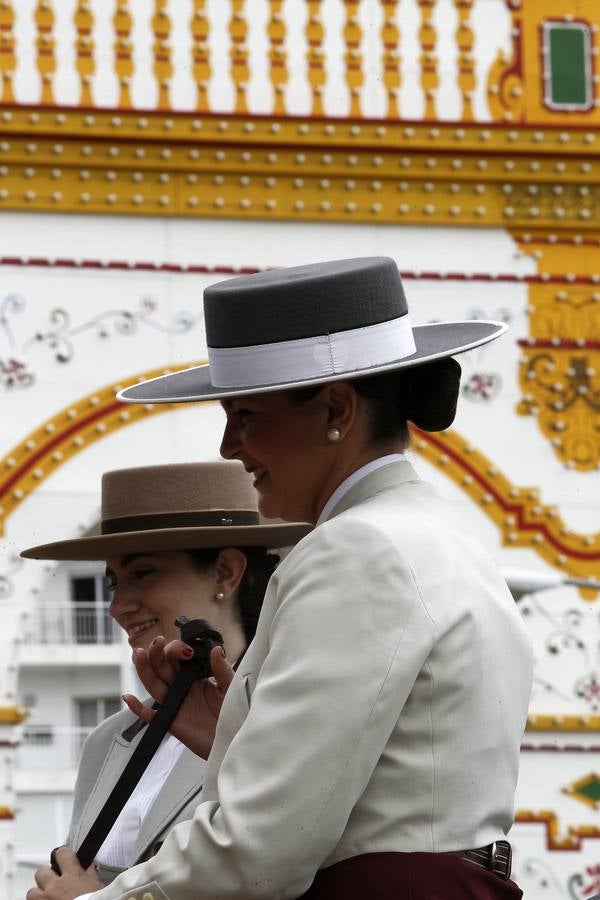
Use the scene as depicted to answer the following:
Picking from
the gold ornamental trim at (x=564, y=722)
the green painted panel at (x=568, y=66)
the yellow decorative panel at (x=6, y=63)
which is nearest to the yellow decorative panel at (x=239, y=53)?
the yellow decorative panel at (x=6, y=63)

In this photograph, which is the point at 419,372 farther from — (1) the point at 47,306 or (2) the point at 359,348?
(1) the point at 47,306

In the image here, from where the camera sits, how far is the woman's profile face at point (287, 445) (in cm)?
254

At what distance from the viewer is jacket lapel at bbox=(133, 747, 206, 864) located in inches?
120

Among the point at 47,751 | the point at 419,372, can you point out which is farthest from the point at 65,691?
the point at 419,372

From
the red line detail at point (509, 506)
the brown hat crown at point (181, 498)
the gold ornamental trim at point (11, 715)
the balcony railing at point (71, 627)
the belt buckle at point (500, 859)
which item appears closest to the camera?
the belt buckle at point (500, 859)

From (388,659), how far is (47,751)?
13.8 m

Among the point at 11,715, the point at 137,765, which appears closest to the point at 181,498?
the point at 137,765

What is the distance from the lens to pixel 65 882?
2.69 meters

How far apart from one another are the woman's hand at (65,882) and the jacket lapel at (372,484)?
0.59 meters

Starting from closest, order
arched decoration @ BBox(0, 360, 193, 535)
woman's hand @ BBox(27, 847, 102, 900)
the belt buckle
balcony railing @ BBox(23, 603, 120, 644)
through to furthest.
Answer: the belt buckle, woman's hand @ BBox(27, 847, 102, 900), arched decoration @ BBox(0, 360, 193, 535), balcony railing @ BBox(23, 603, 120, 644)

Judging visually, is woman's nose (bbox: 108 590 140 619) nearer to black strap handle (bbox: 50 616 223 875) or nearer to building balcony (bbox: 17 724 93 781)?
black strap handle (bbox: 50 616 223 875)

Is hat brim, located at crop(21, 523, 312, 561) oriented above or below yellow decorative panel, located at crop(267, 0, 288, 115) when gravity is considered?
below

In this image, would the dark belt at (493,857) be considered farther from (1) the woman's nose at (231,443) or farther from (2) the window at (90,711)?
(2) the window at (90,711)

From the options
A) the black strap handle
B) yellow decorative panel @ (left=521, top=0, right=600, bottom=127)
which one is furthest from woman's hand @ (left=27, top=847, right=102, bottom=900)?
yellow decorative panel @ (left=521, top=0, right=600, bottom=127)
